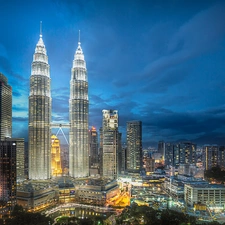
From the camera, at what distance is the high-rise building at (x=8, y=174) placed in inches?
619

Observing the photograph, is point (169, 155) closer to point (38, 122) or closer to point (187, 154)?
point (187, 154)

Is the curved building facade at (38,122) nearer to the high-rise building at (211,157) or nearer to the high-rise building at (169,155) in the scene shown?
the high-rise building at (211,157)

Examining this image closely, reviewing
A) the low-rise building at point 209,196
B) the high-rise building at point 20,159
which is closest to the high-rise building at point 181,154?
the low-rise building at point 209,196

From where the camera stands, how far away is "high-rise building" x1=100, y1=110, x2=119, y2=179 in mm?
27734

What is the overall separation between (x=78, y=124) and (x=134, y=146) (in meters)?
12.2

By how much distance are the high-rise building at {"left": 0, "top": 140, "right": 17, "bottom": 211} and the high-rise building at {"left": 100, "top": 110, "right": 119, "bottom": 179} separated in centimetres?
1317

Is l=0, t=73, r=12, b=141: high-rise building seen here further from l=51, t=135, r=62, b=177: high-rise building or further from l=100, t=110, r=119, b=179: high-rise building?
l=100, t=110, r=119, b=179: high-rise building

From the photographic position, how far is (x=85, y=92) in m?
25.9

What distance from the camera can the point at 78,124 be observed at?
25.4m

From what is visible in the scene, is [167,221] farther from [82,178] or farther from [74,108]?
[74,108]

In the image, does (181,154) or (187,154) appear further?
(181,154)

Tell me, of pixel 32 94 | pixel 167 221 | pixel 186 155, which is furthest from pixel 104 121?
pixel 186 155

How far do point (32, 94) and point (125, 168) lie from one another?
20.1 meters

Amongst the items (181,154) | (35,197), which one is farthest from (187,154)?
(35,197)
